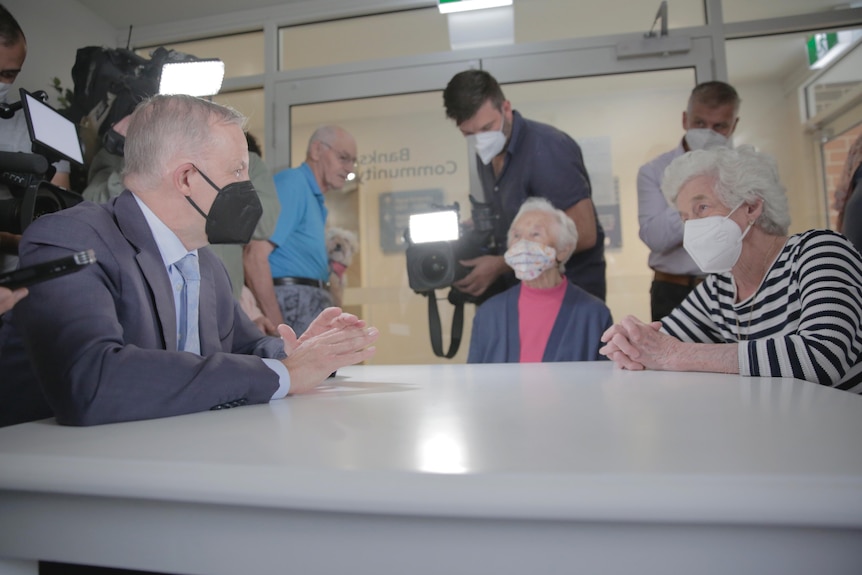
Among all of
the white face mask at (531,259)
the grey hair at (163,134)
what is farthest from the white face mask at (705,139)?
the grey hair at (163,134)

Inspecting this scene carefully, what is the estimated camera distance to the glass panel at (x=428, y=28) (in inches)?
130

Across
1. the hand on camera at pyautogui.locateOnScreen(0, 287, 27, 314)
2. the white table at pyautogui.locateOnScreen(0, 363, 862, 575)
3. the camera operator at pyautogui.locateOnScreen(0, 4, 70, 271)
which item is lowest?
the white table at pyautogui.locateOnScreen(0, 363, 862, 575)

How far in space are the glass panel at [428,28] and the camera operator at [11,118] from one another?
172cm

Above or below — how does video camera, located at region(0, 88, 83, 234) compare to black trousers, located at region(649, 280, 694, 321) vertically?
above

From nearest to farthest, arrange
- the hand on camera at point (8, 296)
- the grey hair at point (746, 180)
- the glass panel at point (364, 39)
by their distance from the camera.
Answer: the hand on camera at point (8, 296) → the grey hair at point (746, 180) → the glass panel at point (364, 39)

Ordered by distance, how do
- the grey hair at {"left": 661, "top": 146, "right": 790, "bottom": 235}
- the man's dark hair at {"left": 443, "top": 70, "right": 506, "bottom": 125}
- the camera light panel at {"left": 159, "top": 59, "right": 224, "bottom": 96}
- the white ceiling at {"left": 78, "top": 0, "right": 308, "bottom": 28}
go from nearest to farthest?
1. the grey hair at {"left": 661, "top": 146, "right": 790, "bottom": 235}
2. the camera light panel at {"left": 159, "top": 59, "right": 224, "bottom": 96}
3. the man's dark hair at {"left": 443, "top": 70, "right": 506, "bottom": 125}
4. the white ceiling at {"left": 78, "top": 0, "right": 308, "bottom": 28}

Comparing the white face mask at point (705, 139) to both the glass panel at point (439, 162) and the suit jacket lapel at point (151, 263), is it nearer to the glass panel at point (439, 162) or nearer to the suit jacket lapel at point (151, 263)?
the glass panel at point (439, 162)

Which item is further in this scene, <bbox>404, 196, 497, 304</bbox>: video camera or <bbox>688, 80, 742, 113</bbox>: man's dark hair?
<bbox>688, 80, 742, 113</bbox>: man's dark hair

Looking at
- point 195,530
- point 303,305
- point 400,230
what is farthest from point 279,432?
point 400,230

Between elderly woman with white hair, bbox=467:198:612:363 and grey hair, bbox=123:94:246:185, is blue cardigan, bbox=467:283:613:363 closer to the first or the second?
elderly woman with white hair, bbox=467:198:612:363

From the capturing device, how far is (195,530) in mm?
584

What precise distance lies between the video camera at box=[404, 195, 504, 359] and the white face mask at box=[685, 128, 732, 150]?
3.55 ft

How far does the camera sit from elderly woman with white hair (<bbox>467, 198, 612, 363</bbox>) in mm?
2268

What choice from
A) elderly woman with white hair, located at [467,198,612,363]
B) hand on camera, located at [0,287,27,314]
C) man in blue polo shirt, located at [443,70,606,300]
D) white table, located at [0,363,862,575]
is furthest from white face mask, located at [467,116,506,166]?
hand on camera, located at [0,287,27,314]
